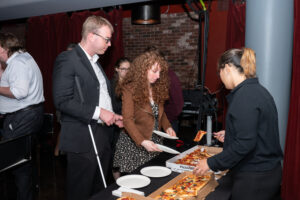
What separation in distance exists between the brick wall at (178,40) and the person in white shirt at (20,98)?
3692mm

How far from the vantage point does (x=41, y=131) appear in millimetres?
2725

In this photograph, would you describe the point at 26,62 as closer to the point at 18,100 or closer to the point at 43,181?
the point at 18,100

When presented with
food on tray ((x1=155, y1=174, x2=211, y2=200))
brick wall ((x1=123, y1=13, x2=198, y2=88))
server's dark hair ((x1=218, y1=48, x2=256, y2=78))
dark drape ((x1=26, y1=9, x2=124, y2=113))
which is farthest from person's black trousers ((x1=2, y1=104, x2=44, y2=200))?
brick wall ((x1=123, y1=13, x2=198, y2=88))

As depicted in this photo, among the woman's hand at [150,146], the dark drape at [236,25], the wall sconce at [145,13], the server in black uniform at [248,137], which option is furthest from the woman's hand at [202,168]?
the wall sconce at [145,13]

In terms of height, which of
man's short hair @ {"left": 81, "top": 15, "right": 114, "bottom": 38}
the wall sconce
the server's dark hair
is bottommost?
the server's dark hair

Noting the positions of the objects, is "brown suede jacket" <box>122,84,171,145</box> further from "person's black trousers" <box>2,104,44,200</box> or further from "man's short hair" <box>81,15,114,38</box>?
"person's black trousers" <box>2,104,44,200</box>

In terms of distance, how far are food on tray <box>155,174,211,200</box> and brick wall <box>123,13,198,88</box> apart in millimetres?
4275

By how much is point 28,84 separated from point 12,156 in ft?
2.11

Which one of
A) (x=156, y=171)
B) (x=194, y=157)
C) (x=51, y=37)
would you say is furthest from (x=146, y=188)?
(x=51, y=37)

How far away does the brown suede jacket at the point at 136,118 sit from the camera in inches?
74.7

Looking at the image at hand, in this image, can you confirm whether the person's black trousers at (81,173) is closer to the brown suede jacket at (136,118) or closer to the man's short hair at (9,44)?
the brown suede jacket at (136,118)

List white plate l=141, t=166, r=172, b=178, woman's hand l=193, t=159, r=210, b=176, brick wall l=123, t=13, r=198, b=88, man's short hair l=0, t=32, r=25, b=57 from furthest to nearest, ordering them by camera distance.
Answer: brick wall l=123, t=13, r=198, b=88 → man's short hair l=0, t=32, r=25, b=57 → white plate l=141, t=166, r=172, b=178 → woman's hand l=193, t=159, r=210, b=176

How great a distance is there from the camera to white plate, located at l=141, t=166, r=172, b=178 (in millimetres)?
1580

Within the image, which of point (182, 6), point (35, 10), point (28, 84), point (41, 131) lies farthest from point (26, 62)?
point (182, 6)
